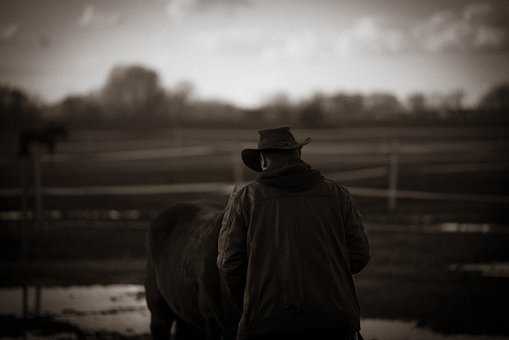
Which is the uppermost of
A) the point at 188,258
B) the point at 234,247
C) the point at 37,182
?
the point at 234,247

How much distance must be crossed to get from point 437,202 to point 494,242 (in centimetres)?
420

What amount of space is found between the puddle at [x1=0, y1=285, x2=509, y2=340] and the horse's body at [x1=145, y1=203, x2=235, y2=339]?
104cm

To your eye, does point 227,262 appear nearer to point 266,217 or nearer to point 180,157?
point 266,217

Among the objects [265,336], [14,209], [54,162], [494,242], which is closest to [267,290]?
[265,336]

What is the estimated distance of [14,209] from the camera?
12.3 m

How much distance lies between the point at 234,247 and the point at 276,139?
0.57 meters

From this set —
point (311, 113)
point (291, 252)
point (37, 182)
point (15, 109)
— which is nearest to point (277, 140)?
point (291, 252)

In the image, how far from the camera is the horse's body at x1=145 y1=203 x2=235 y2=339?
333cm

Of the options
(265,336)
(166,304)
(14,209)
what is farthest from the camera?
(14,209)

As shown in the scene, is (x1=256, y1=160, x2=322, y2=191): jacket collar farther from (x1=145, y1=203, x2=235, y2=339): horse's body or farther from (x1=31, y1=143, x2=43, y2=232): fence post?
(x1=31, y1=143, x2=43, y2=232): fence post

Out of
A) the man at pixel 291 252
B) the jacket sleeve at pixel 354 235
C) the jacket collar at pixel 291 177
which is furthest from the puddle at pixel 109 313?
the jacket collar at pixel 291 177

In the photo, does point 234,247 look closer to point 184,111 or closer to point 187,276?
point 187,276

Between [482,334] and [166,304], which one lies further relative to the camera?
[482,334]

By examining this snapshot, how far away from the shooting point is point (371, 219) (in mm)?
10867
